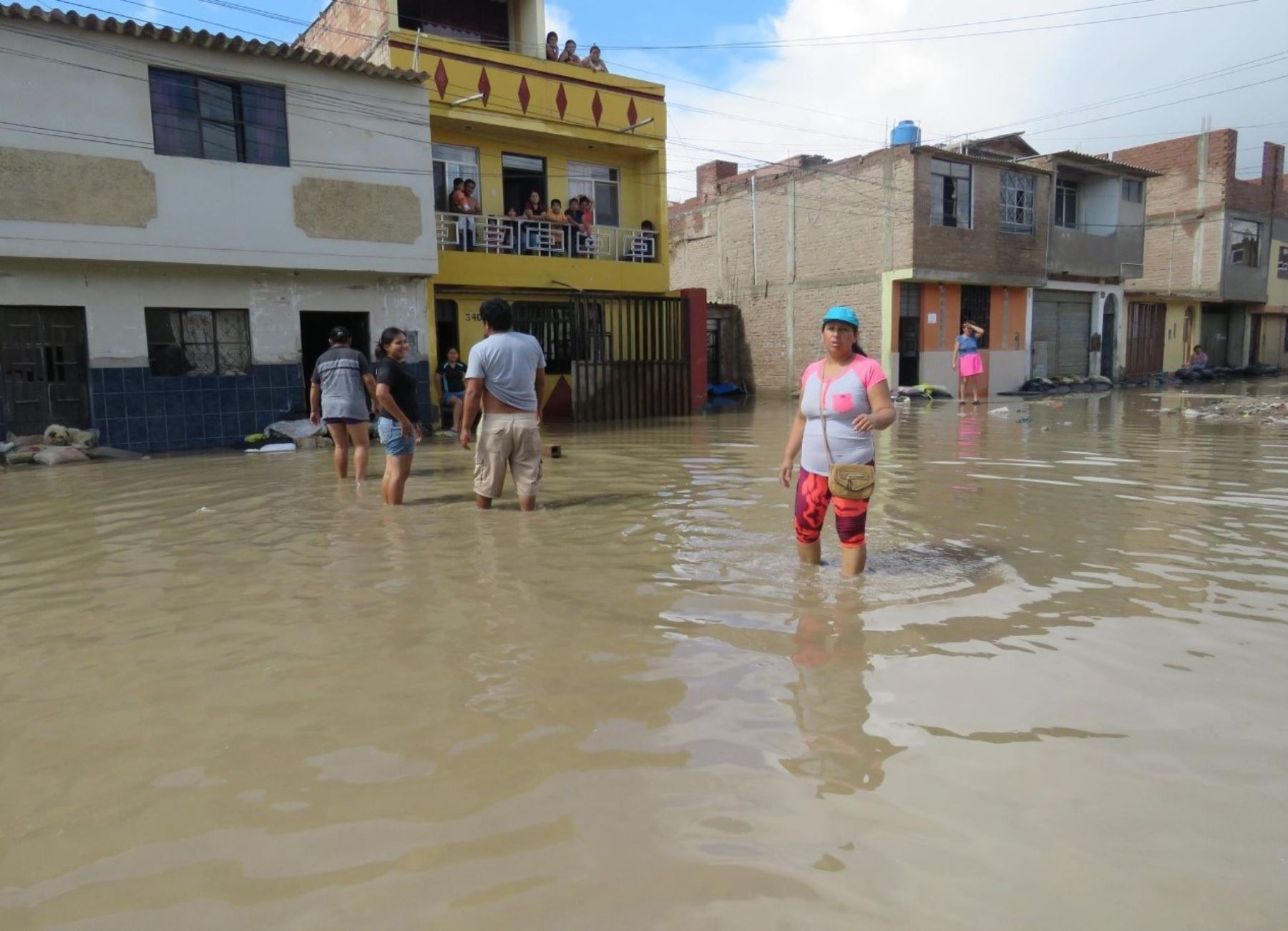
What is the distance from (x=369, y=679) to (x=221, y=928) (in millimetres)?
1558

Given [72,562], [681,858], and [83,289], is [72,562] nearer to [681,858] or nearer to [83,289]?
[681,858]

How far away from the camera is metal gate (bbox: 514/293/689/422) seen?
57.3ft

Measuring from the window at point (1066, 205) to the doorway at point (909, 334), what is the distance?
7.33 meters

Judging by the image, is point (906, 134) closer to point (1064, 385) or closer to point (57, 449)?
point (1064, 385)

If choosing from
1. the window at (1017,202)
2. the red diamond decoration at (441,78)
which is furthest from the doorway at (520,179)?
the window at (1017,202)

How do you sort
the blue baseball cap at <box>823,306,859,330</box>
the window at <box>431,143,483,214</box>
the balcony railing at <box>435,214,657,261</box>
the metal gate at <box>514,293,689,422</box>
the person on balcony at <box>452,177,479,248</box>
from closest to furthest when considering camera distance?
the blue baseball cap at <box>823,306,859,330</box>
the person on balcony at <box>452,177,479,248</box>
the balcony railing at <box>435,214,657,261</box>
the window at <box>431,143,483,214</box>
the metal gate at <box>514,293,689,422</box>

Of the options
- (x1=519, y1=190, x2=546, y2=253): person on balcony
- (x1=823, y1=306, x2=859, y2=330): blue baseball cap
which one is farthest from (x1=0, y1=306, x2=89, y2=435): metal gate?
(x1=823, y1=306, x2=859, y2=330): blue baseball cap

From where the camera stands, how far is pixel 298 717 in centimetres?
336

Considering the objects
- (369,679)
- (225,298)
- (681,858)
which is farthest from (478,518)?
(225,298)

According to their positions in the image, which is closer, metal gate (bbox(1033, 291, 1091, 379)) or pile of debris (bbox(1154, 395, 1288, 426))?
pile of debris (bbox(1154, 395, 1288, 426))

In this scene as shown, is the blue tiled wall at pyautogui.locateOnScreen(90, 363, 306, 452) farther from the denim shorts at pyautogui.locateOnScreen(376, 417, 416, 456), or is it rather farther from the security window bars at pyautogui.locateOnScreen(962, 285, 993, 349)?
the security window bars at pyautogui.locateOnScreen(962, 285, 993, 349)

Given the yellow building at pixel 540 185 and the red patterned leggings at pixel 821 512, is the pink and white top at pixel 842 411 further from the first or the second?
the yellow building at pixel 540 185

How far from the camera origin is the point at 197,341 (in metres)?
13.9

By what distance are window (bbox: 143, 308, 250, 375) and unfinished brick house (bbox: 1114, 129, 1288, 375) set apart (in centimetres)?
2913
